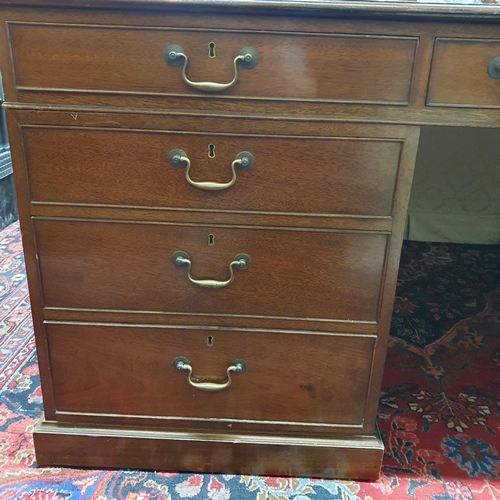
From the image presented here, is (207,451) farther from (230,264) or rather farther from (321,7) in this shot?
(321,7)

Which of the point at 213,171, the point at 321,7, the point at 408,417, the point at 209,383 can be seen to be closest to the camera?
the point at 321,7

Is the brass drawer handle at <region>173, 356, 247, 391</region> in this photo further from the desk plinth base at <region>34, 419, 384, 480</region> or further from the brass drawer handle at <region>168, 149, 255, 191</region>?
the brass drawer handle at <region>168, 149, 255, 191</region>

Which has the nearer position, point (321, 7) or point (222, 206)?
point (321, 7)

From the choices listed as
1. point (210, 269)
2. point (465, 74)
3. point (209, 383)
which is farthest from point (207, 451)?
point (465, 74)

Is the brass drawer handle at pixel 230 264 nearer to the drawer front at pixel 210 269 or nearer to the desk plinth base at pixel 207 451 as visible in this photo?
the drawer front at pixel 210 269

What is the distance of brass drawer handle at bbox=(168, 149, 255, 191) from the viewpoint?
2.69 ft

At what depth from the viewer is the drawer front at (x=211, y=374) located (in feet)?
3.12

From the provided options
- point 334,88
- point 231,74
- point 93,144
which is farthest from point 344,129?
point 93,144

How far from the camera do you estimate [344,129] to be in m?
0.81

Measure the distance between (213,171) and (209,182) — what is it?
0.02 meters

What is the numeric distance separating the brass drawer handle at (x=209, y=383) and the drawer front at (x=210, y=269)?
0.34 ft

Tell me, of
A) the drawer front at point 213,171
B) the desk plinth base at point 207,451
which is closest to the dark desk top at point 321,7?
the drawer front at point 213,171

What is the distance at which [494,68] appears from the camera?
2.51 feet

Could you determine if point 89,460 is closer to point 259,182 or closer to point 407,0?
point 259,182
